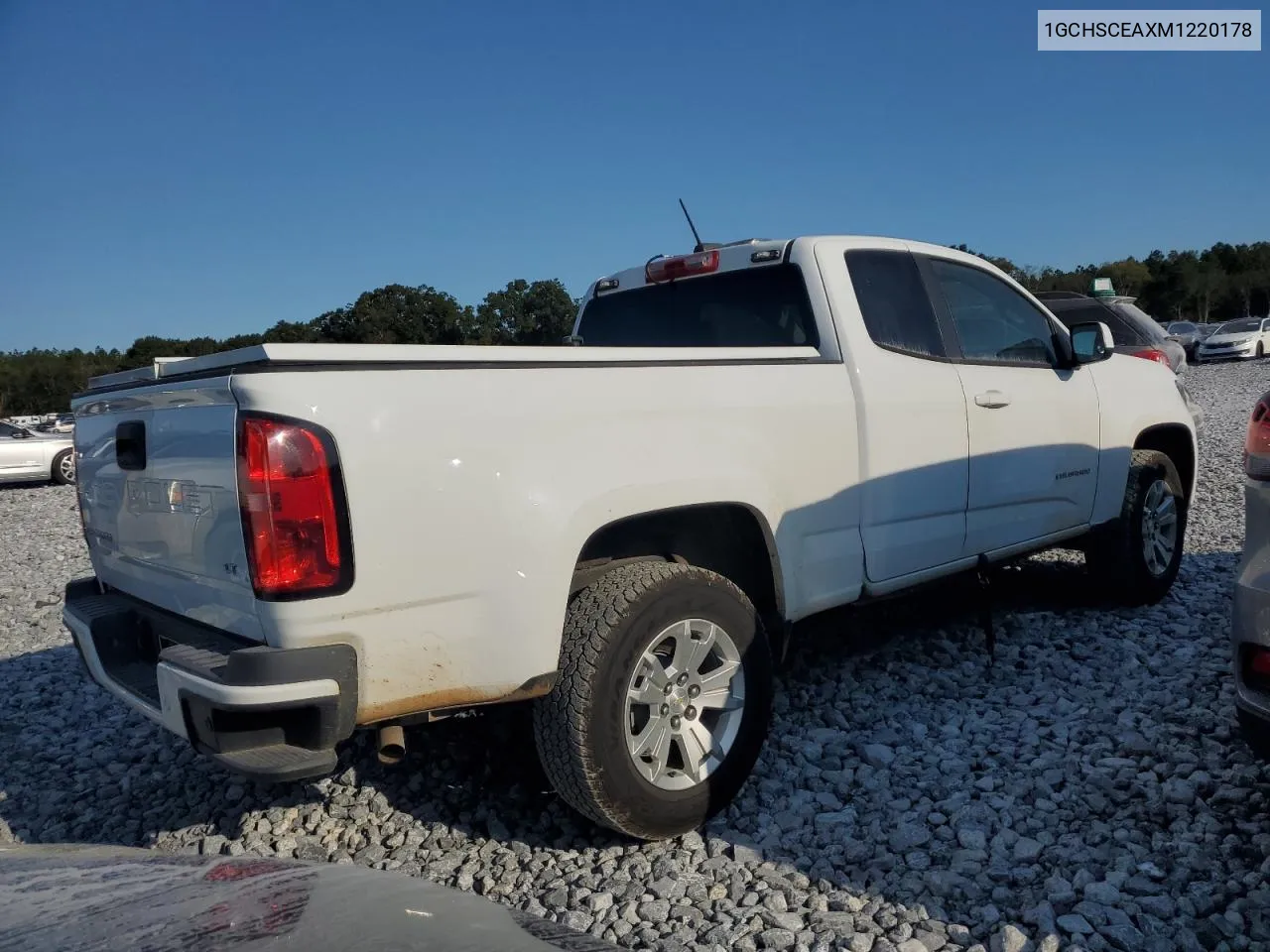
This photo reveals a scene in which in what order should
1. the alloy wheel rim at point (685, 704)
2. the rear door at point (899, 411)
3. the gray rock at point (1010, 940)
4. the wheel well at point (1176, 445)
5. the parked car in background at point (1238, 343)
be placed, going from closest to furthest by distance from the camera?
the gray rock at point (1010, 940), the alloy wheel rim at point (685, 704), the rear door at point (899, 411), the wheel well at point (1176, 445), the parked car in background at point (1238, 343)

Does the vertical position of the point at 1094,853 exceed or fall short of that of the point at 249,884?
it falls short

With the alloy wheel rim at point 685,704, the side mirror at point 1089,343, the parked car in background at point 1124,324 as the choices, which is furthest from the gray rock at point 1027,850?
the parked car in background at point 1124,324

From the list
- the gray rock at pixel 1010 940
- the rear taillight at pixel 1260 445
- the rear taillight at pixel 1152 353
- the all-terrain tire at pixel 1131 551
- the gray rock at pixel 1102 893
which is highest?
the rear taillight at pixel 1152 353

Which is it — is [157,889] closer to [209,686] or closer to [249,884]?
[249,884]

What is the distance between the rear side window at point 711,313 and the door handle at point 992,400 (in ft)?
3.03

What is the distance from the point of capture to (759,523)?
11.3ft

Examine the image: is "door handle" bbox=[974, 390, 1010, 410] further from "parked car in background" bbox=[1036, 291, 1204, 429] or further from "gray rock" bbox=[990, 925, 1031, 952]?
"parked car in background" bbox=[1036, 291, 1204, 429]

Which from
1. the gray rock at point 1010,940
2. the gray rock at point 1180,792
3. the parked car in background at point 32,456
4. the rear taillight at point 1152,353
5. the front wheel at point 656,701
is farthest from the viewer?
the parked car in background at point 32,456

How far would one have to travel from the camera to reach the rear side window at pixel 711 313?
4016 mm

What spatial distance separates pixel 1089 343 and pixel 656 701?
10.3 ft

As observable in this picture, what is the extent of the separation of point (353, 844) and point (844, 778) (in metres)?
1.75

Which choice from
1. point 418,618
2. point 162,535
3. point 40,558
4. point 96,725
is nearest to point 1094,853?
point 418,618

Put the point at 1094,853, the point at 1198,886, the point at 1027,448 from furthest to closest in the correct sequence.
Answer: the point at 1027,448 < the point at 1094,853 < the point at 1198,886

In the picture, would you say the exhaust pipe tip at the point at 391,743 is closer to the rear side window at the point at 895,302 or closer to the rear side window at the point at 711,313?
the rear side window at the point at 711,313
